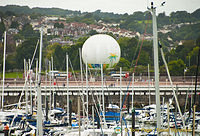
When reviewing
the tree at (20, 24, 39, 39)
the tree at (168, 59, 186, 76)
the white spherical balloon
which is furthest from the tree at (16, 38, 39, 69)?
the tree at (20, 24, 39, 39)

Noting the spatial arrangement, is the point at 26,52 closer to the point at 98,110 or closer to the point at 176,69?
the point at 176,69

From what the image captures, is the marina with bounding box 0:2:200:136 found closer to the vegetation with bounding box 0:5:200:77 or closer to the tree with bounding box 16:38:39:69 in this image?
the vegetation with bounding box 0:5:200:77

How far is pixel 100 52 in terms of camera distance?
35531 mm

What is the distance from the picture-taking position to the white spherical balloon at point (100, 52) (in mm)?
35656

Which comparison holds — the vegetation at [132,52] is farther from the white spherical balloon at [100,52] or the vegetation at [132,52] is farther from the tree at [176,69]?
the white spherical balloon at [100,52]

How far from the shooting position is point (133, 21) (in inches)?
6393

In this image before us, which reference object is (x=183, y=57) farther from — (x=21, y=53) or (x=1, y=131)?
(x=1, y=131)

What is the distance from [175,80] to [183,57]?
82.8 feet

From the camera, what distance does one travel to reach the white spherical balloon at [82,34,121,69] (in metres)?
35.7

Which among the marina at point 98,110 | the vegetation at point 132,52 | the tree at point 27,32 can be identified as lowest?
the marina at point 98,110

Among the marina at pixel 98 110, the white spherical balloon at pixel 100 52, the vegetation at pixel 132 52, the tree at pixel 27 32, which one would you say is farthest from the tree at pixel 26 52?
the tree at pixel 27 32

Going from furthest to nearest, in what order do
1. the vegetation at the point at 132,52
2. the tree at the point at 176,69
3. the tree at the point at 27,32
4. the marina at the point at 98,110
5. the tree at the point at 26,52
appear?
the tree at the point at 27,32 < the tree at the point at 26,52 < the vegetation at the point at 132,52 < the tree at the point at 176,69 < the marina at the point at 98,110

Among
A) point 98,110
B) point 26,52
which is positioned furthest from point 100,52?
point 26,52

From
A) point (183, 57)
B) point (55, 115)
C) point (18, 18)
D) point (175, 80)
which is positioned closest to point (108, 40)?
point (55, 115)
